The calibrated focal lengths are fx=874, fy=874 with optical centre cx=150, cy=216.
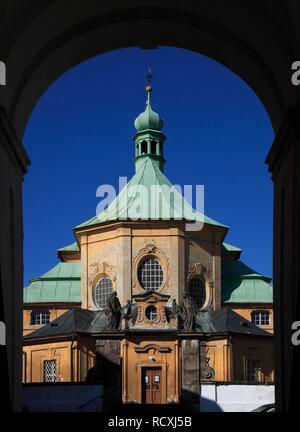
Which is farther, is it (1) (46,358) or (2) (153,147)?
(2) (153,147)

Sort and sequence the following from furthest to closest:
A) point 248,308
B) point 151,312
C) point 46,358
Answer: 1. point 248,308
2. point 46,358
3. point 151,312

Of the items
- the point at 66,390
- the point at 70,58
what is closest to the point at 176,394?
the point at 66,390

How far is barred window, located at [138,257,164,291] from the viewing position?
52344mm

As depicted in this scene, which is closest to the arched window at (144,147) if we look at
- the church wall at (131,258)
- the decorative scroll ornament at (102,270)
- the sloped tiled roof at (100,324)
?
the church wall at (131,258)

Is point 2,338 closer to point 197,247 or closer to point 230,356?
point 230,356

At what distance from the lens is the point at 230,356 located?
4775 cm

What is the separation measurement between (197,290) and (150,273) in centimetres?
323

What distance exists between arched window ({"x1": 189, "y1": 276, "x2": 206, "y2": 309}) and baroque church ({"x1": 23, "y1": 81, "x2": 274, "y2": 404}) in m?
0.07

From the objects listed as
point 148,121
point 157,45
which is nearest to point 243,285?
point 148,121

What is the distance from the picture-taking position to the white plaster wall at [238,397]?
106 feet

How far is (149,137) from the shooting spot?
61.6 m

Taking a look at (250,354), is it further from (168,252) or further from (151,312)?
(168,252)

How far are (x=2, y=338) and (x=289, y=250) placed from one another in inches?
191

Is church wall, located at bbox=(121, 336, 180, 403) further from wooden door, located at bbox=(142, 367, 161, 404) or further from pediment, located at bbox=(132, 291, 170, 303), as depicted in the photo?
pediment, located at bbox=(132, 291, 170, 303)
